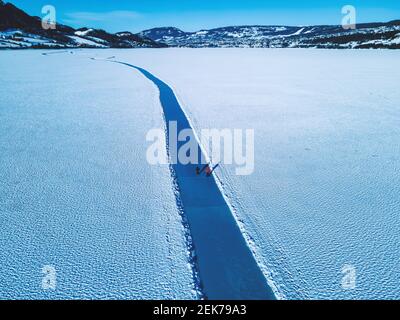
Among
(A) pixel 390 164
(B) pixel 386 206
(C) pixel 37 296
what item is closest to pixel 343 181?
(B) pixel 386 206

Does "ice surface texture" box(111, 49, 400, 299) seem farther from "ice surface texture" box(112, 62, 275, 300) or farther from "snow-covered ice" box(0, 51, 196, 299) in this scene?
"snow-covered ice" box(0, 51, 196, 299)

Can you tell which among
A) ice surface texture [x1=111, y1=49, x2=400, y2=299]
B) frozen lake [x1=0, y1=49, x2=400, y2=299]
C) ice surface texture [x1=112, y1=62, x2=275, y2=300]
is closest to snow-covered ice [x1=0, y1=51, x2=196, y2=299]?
frozen lake [x1=0, y1=49, x2=400, y2=299]

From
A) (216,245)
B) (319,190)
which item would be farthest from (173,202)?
(319,190)

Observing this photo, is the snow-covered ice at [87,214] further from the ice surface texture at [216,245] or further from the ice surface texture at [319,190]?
the ice surface texture at [319,190]

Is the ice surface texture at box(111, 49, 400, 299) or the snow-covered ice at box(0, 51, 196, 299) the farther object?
the ice surface texture at box(111, 49, 400, 299)

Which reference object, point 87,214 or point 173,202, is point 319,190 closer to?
point 173,202

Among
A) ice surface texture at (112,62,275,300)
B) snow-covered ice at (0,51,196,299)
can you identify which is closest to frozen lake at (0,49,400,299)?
snow-covered ice at (0,51,196,299)

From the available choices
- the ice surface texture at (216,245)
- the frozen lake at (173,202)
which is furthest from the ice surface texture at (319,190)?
the ice surface texture at (216,245)
